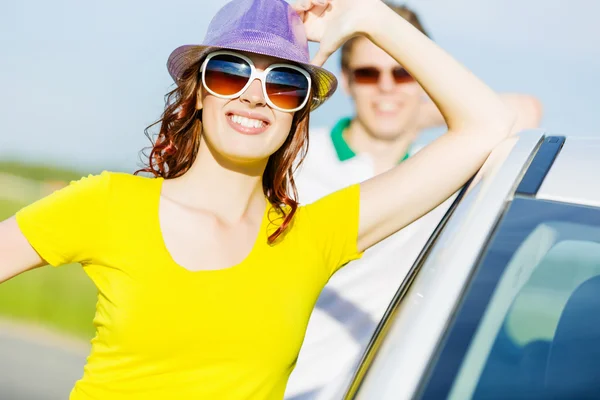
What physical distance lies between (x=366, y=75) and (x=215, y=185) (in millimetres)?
1308

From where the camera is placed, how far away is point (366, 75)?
3.06m

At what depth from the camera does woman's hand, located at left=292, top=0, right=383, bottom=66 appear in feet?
6.28

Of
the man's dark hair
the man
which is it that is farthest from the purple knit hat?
the man's dark hair

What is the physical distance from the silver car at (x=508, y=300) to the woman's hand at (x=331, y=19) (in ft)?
1.70

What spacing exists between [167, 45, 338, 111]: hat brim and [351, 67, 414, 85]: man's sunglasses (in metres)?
0.95

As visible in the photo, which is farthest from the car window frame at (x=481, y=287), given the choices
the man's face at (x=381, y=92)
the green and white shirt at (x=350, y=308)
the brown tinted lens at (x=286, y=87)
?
the man's face at (x=381, y=92)

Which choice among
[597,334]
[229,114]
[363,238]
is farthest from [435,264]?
[229,114]

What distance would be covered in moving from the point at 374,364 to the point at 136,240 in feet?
1.86

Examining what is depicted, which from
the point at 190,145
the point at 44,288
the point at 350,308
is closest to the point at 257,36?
the point at 190,145

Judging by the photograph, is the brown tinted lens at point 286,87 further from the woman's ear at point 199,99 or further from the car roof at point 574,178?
the car roof at point 574,178

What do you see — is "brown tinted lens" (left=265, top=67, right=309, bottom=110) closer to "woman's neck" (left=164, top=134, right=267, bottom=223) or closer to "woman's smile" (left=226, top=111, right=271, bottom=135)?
"woman's smile" (left=226, top=111, right=271, bottom=135)

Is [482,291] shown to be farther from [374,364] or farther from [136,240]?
[136,240]

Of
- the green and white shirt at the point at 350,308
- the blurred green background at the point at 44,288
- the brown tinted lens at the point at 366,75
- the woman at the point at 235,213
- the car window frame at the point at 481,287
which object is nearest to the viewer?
the car window frame at the point at 481,287

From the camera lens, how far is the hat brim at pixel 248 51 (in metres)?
1.85
